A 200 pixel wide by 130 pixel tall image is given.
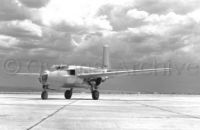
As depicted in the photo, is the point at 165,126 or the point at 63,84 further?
the point at 63,84

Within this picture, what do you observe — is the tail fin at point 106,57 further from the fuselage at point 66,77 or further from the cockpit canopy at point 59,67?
the cockpit canopy at point 59,67

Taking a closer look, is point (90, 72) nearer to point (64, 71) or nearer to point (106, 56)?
point (64, 71)

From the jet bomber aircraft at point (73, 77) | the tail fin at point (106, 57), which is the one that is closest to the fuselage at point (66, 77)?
the jet bomber aircraft at point (73, 77)

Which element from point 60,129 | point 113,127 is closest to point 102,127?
point 113,127

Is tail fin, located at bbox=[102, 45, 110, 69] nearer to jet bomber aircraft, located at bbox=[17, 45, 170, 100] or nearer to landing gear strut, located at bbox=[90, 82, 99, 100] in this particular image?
jet bomber aircraft, located at bbox=[17, 45, 170, 100]

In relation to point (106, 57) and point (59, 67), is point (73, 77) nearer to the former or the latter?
point (59, 67)

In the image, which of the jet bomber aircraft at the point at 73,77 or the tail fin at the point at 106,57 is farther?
the tail fin at the point at 106,57

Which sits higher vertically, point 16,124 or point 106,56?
point 106,56

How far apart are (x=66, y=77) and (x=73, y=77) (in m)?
1.07

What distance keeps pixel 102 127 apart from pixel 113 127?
0.34 m

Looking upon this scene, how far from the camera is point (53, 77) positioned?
32.6 m

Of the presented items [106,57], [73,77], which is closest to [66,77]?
[73,77]

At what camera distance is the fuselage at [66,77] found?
32594 mm

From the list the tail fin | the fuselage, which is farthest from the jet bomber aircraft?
the tail fin
